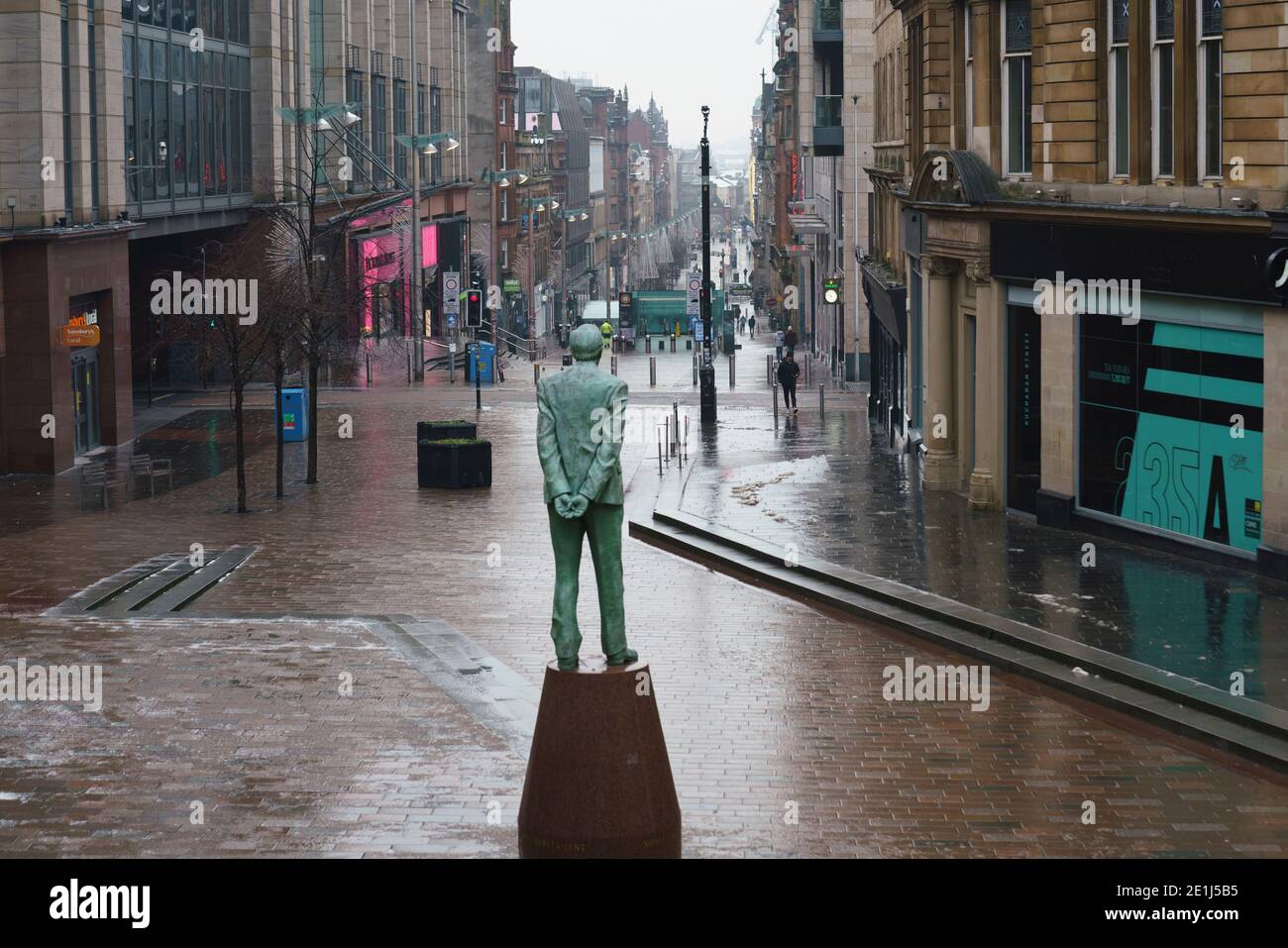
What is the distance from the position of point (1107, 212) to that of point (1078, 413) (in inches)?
107

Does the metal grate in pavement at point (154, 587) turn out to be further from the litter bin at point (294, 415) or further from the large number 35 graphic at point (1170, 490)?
the litter bin at point (294, 415)

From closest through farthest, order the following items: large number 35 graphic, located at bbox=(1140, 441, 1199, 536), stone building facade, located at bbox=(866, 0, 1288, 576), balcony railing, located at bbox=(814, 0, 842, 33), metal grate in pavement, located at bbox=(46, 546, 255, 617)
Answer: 1. stone building facade, located at bbox=(866, 0, 1288, 576)
2. metal grate in pavement, located at bbox=(46, 546, 255, 617)
3. large number 35 graphic, located at bbox=(1140, 441, 1199, 536)
4. balcony railing, located at bbox=(814, 0, 842, 33)

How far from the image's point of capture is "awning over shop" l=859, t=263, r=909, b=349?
35875 mm

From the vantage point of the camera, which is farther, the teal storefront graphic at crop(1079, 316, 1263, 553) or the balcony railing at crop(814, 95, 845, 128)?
the balcony railing at crop(814, 95, 845, 128)

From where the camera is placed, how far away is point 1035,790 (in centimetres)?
1262

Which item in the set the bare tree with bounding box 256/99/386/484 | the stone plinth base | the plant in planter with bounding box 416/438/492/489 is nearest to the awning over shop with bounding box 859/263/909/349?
the plant in planter with bounding box 416/438/492/489

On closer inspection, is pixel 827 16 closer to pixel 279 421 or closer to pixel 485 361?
Result: pixel 485 361

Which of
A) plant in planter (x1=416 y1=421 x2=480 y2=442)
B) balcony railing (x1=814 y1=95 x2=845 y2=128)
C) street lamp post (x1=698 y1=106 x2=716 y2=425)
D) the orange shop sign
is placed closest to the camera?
plant in planter (x1=416 y1=421 x2=480 y2=442)

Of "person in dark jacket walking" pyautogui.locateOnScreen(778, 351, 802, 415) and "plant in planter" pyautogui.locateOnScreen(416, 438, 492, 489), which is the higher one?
"person in dark jacket walking" pyautogui.locateOnScreen(778, 351, 802, 415)

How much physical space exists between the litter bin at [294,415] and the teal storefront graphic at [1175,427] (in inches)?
711

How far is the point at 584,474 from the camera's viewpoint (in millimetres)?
11188

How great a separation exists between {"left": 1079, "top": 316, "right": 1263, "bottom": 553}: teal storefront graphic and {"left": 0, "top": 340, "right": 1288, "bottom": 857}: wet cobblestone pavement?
12.0 ft

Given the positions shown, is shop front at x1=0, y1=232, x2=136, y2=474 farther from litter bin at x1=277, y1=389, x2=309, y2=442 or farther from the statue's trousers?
the statue's trousers

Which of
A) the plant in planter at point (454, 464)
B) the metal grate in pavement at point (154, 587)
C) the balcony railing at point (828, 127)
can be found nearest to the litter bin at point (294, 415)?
the plant in planter at point (454, 464)
